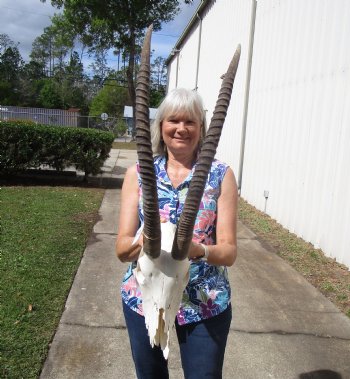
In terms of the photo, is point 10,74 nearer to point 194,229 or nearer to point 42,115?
point 42,115

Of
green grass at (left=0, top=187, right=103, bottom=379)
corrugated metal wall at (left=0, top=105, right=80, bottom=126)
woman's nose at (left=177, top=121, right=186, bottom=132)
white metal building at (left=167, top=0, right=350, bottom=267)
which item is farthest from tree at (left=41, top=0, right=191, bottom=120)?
woman's nose at (left=177, top=121, right=186, bottom=132)

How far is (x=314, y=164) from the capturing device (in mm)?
6734

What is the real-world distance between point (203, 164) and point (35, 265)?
4131 millimetres

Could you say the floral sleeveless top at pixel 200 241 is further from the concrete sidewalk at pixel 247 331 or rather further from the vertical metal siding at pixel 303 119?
the vertical metal siding at pixel 303 119

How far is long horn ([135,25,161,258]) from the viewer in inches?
59.1

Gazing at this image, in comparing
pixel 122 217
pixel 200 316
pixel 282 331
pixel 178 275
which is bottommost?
pixel 282 331

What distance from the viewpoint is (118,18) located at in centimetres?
2427

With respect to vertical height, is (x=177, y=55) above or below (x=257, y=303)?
above

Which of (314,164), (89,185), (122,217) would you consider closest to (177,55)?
(89,185)

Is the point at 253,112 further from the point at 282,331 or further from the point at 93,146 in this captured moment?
the point at 282,331

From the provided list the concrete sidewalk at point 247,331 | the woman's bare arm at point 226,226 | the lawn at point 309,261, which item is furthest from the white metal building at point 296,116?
the woman's bare arm at point 226,226

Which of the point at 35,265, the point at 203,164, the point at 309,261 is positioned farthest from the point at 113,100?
the point at 203,164

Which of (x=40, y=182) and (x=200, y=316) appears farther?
(x=40, y=182)

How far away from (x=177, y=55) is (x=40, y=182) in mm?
19194
